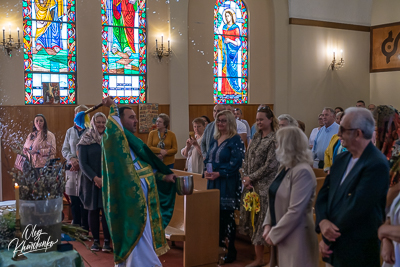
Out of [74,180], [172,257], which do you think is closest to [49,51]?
[74,180]

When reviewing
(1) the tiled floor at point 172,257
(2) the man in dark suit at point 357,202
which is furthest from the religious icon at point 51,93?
(2) the man in dark suit at point 357,202

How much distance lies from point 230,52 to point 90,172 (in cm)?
683

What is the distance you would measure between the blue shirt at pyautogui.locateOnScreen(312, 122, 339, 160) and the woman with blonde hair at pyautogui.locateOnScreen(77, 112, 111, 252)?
11.7 ft

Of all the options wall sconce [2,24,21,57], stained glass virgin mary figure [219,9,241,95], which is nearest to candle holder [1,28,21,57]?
wall sconce [2,24,21,57]

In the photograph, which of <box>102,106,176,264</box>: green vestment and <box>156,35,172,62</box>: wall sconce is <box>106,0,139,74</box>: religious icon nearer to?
<box>156,35,172,62</box>: wall sconce

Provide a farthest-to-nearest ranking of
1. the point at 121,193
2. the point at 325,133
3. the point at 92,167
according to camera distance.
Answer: the point at 325,133
the point at 92,167
the point at 121,193

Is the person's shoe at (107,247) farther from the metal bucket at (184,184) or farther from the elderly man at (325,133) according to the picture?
the elderly man at (325,133)

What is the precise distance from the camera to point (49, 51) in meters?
9.10

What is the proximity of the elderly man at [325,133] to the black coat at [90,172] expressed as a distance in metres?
3.61

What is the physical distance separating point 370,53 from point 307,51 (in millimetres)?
A: 2348

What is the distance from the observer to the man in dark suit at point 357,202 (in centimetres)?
248

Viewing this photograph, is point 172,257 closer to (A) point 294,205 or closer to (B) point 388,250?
(A) point 294,205

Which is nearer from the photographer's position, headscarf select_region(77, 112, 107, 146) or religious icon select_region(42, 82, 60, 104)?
headscarf select_region(77, 112, 107, 146)

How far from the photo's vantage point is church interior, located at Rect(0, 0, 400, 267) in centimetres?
859
